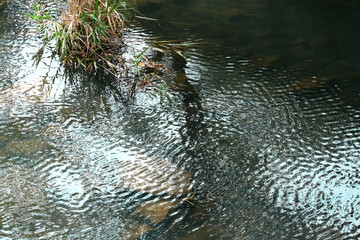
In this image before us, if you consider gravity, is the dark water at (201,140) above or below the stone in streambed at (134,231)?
above

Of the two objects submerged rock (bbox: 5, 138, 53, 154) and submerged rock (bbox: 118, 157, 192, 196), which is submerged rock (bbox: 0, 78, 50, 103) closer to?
submerged rock (bbox: 5, 138, 53, 154)

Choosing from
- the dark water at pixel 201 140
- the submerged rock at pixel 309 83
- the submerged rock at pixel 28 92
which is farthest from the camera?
the submerged rock at pixel 309 83

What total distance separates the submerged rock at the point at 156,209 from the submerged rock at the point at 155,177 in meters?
0.09

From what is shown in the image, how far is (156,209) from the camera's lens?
2.53 m

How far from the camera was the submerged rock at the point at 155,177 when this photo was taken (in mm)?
2693

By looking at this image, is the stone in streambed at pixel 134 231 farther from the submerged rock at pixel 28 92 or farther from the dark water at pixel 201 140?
the submerged rock at pixel 28 92

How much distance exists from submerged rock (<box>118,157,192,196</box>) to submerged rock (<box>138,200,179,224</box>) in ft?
0.31

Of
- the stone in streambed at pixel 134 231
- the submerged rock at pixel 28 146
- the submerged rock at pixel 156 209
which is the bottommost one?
the stone in streambed at pixel 134 231

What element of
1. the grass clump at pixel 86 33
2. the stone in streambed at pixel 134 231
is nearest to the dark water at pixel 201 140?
the stone in streambed at pixel 134 231

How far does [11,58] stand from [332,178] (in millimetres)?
3298

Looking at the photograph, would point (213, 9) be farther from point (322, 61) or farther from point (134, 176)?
point (134, 176)

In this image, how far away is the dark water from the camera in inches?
96.9

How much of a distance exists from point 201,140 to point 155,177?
545 millimetres

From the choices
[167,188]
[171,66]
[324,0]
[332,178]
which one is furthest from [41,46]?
[324,0]
